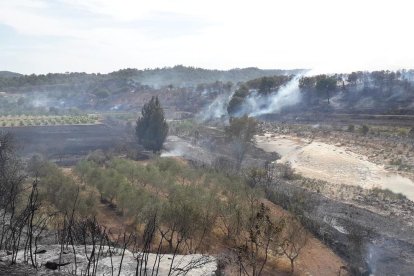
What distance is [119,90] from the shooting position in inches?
4793

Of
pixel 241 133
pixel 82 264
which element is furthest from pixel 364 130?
pixel 82 264

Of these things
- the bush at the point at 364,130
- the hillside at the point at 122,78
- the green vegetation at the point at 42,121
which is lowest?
the bush at the point at 364,130

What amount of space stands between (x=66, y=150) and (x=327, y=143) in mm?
31906

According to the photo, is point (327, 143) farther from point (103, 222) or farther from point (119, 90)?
point (119, 90)

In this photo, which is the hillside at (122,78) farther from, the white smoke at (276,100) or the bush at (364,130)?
the bush at (364,130)

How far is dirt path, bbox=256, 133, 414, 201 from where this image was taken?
37.3 metres

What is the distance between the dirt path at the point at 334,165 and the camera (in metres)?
37.3

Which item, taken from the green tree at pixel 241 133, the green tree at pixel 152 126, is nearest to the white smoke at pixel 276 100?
the green tree at pixel 152 126

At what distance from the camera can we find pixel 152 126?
151 ft

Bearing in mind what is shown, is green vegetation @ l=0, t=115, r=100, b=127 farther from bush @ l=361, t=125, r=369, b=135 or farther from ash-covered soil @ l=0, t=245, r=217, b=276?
ash-covered soil @ l=0, t=245, r=217, b=276

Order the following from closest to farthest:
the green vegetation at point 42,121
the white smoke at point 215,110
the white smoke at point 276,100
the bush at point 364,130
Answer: the bush at point 364,130, the green vegetation at point 42,121, the white smoke at point 215,110, the white smoke at point 276,100

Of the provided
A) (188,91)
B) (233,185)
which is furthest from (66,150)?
(188,91)

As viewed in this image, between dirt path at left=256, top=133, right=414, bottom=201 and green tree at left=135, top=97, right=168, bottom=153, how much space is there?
45.5 ft

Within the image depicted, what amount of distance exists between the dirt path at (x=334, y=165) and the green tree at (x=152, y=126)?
13.9 meters
